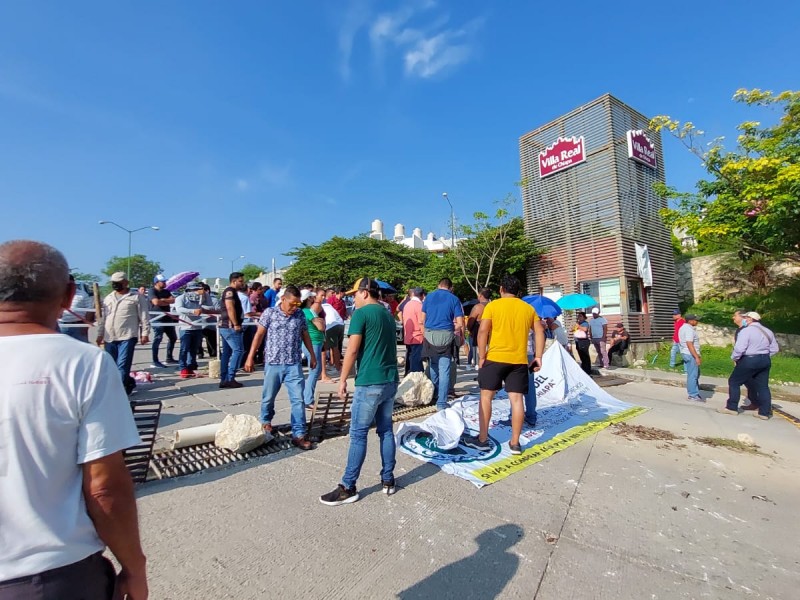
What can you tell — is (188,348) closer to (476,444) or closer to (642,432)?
(476,444)

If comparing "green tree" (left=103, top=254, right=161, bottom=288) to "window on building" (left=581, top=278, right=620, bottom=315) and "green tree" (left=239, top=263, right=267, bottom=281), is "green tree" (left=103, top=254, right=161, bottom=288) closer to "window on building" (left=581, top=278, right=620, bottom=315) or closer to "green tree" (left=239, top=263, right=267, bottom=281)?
"green tree" (left=239, top=263, right=267, bottom=281)

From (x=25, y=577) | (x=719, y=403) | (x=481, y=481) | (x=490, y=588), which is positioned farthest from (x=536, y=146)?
(x=25, y=577)

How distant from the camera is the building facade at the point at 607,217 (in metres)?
15.8

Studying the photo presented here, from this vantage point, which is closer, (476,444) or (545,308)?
(476,444)

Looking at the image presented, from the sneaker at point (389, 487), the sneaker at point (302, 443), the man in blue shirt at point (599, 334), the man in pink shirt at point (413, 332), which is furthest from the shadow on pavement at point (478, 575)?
the man in blue shirt at point (599, 334)

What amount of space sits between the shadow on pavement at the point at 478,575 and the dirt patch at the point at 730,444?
3698 mm

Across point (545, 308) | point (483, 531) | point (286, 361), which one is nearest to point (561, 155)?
point (545, 308)

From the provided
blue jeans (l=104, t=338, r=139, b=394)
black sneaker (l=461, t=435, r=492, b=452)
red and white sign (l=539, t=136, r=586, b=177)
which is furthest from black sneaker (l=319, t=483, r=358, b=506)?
red and white sign (l=539, t=136, r=586, b=177)

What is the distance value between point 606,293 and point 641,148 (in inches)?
241

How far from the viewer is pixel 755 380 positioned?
6855 millimetres

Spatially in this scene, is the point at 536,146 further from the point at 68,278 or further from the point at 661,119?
the point at 68,278

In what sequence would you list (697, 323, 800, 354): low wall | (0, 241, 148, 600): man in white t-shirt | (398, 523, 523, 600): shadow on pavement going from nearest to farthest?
(0, 241, 148, 600): man in white t-shirt
(398, 523, 523, 600): shadow on pavement
(697, 323, 800, 354): low wall

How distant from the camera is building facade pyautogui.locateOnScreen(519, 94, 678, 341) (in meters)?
15.8

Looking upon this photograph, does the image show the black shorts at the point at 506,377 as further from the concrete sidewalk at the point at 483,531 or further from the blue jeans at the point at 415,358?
the blue jeans at the point at 415,358
